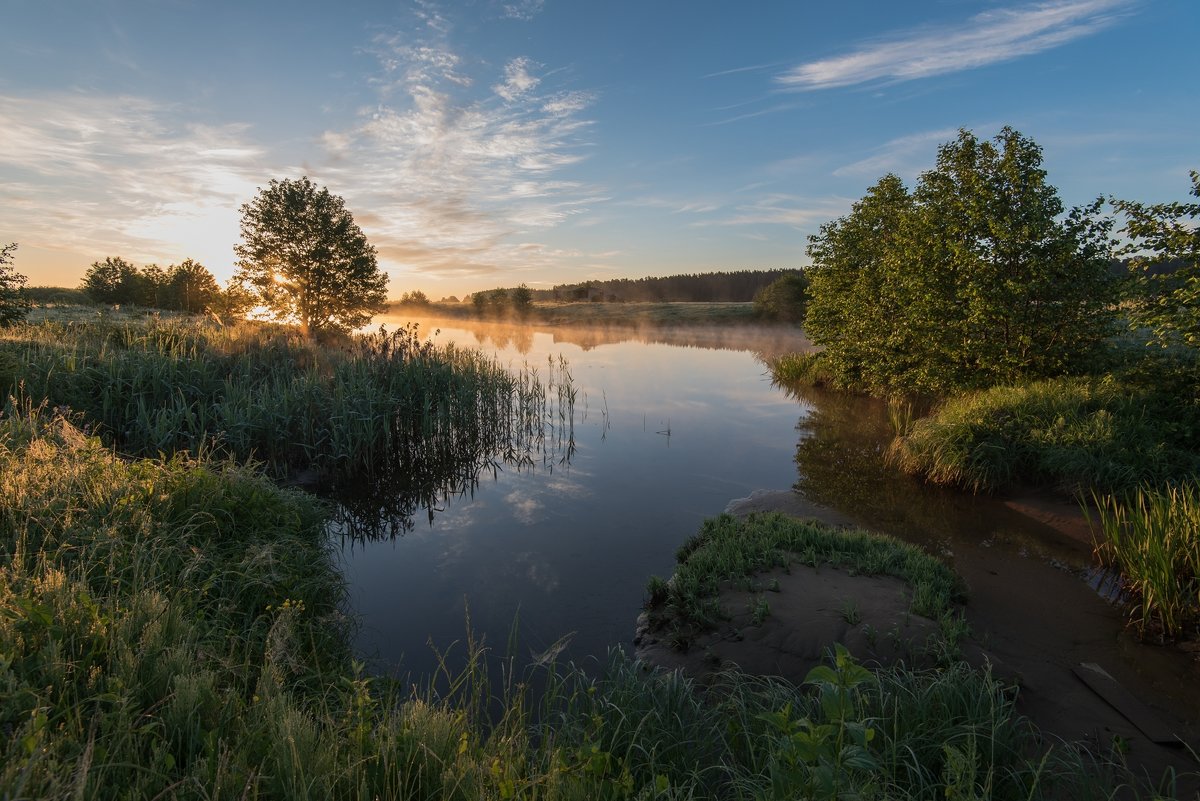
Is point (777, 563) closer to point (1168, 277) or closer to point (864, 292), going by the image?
point (1168, 277)

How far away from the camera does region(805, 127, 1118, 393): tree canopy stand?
11914 mm

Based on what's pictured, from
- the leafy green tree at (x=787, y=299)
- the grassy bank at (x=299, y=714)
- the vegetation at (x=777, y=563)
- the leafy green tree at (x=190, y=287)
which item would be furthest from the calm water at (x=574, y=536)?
the leafy green tree at (x=190, y=287)

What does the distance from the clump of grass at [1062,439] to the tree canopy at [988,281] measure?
51.0 inches

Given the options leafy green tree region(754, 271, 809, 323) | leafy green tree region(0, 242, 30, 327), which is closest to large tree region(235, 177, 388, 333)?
leafy green tree region(0, 242, 30, 327)

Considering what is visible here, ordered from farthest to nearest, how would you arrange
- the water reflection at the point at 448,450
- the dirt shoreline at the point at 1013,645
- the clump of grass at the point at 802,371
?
the clump of grass at the point at 802,371 < the water reflection at the point at 448,450 < the dirt shoreline at the point at 1013,645

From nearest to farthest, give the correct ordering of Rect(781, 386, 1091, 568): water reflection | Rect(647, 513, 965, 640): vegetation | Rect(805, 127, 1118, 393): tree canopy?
Rect(647, 513, 965, 640): vegetation, Rect(781, 386, 1091, 568): water reflection, Rect(805, 127, 1118, 393): tree canopy

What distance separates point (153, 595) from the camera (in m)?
3.88

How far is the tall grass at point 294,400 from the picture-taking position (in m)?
9.63

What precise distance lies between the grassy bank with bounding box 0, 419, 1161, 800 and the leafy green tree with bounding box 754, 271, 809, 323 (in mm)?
50776

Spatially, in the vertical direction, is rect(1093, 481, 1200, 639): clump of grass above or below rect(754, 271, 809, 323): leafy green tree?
below

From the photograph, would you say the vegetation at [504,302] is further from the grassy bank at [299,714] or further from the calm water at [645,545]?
the grassy bank at [299,714]

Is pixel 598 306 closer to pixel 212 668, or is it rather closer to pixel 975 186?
pixel 975 186

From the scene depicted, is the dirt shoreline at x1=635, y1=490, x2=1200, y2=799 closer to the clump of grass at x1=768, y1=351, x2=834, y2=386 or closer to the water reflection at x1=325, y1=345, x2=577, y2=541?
the water reflection at x1=325, y1=345, x2=577, y2=541

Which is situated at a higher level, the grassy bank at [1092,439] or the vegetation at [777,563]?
the grassy bank at [1092,439]
